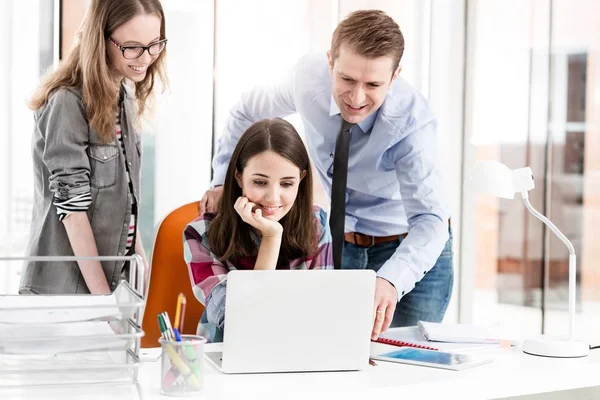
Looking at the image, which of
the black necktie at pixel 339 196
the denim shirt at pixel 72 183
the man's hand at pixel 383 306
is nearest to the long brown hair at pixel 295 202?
the man's hand at pixel 383 306

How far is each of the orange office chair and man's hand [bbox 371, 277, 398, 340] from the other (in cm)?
48

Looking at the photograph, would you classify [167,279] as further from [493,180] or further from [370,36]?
[370,36]

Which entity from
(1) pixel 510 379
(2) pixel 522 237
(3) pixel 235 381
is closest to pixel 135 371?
(3) pixel 235 381

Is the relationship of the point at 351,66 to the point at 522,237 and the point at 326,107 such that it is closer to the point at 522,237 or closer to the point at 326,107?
the point at 326,107

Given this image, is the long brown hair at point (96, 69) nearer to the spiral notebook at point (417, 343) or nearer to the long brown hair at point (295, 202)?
the long brown hair at point (295, 202)

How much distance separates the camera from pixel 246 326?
4.62ft

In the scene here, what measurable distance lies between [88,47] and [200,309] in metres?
0.82

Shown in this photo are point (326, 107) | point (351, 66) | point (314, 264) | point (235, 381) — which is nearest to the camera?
point (235, 381)

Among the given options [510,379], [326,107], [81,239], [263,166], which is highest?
[326,107]

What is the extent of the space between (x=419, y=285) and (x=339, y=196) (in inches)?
16.7

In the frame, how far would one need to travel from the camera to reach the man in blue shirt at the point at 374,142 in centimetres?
255

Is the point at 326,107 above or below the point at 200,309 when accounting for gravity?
above

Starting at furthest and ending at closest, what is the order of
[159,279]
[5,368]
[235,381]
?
[159,279] < [235,381] < [5,368]

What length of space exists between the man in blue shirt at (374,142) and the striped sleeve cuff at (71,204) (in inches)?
16.5
